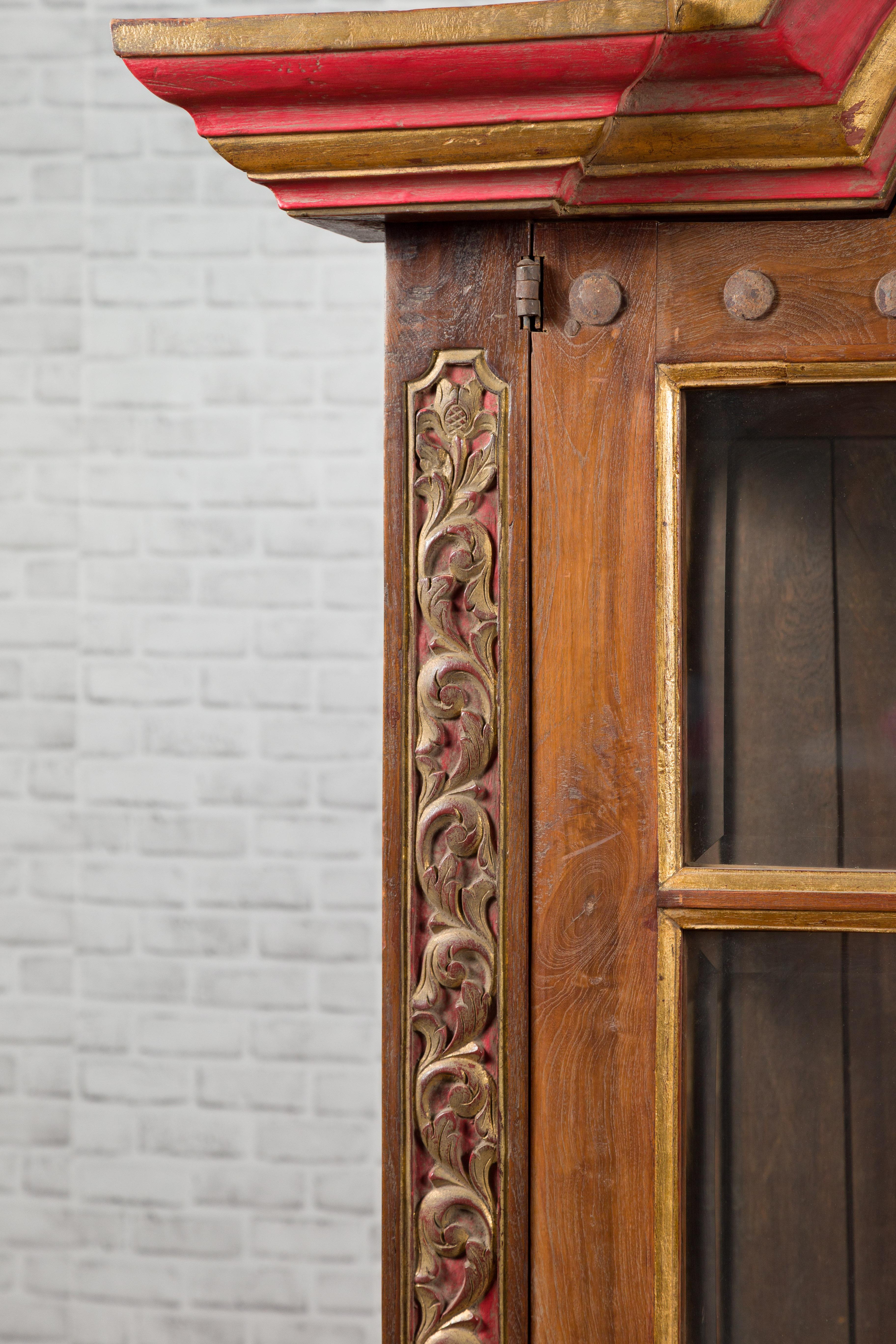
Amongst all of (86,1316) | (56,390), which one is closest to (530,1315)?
(86,1316)

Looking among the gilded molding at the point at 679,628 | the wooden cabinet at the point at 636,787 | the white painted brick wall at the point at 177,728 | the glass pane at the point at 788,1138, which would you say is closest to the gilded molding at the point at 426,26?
the wooden cabinet at the point at 636,787

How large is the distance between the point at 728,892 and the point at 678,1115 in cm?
16

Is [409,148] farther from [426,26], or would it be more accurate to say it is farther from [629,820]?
[629,820]

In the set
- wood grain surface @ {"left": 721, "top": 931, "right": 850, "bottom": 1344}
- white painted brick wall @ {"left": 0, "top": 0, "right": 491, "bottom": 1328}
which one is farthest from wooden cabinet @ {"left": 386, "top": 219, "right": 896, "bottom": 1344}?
white painted brick wall @ {"left": 0, "top": 0, "right": 491, "bottom": 1328}

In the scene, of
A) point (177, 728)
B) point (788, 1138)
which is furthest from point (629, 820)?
point (177, 728)

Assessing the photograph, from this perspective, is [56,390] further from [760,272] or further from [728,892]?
[728,892]

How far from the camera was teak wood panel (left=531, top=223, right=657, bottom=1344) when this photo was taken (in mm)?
801

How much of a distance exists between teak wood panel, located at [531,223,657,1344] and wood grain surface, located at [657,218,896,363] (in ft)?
0.07

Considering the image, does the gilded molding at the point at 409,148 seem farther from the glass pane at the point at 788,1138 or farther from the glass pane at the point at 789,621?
the glass pane at the point at 788,1138

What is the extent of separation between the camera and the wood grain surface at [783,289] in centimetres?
79

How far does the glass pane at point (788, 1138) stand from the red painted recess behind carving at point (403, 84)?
0.57 metres

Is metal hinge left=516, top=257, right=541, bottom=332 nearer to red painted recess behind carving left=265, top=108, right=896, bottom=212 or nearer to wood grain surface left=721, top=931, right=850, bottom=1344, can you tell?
red painted recess behind carving left=265, top=108, right=896, bottom=212

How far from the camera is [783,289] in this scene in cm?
79

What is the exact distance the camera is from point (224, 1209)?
1.52 meters
